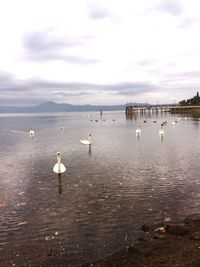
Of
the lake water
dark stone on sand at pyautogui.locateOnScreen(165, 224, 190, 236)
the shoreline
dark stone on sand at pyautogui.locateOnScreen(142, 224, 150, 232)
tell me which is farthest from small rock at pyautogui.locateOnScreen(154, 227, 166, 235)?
the lake water

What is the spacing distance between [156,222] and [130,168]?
1408 cm

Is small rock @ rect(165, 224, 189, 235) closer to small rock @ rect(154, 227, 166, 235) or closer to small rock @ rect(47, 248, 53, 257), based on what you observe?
small rock @ rect(154, 227, 166, 235)

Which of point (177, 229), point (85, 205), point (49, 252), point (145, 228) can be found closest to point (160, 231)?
point (177, 229)

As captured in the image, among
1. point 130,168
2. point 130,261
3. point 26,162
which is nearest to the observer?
point 130,261

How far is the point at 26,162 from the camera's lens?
35250mm

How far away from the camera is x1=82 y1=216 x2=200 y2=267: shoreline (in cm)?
1102

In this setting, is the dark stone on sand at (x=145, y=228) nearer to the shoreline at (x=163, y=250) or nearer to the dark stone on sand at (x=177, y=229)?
the shoreline at (x=163, y=250)

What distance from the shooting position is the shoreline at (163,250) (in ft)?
36.2

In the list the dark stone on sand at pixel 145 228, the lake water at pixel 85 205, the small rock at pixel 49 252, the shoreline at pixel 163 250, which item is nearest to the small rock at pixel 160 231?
the shoreline at pixel 163 250

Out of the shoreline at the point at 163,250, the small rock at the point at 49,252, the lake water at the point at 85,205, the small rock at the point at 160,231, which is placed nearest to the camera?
the shoreline at the point at 163,250

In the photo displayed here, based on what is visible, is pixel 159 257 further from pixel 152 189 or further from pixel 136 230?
pixel 152 189

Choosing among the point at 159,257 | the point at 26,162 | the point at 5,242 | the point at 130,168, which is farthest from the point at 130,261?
the point at 26,162

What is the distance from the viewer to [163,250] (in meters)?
12.0

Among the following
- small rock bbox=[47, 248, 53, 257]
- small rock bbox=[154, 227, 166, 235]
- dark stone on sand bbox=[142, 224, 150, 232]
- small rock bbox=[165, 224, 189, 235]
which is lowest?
small rock bbox=[47, 248, 53, 257]
